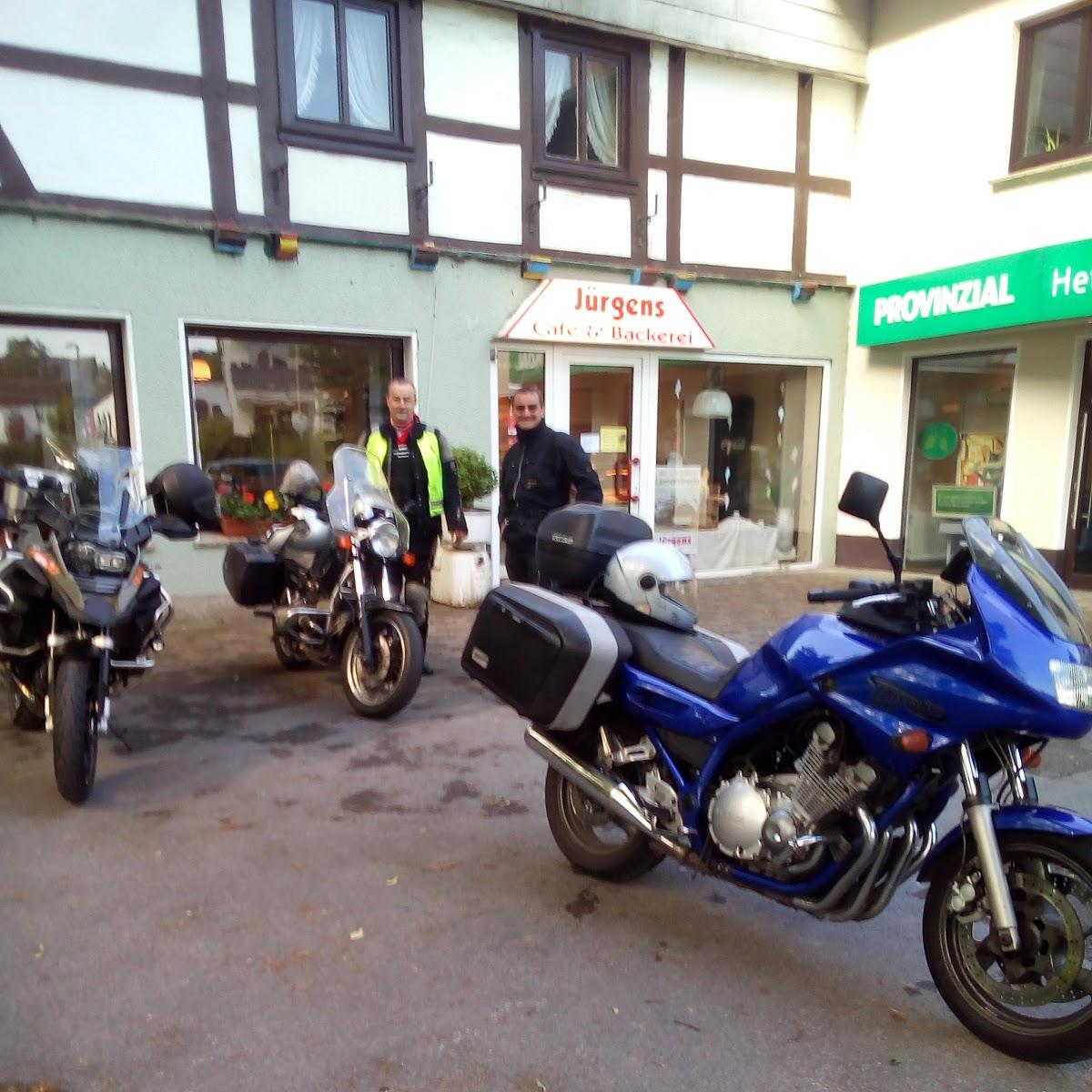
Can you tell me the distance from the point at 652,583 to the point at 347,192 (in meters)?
5.83

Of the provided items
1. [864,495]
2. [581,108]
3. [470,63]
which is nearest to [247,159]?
[470,63]

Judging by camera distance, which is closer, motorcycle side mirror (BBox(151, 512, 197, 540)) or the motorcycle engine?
the motorcycle engine

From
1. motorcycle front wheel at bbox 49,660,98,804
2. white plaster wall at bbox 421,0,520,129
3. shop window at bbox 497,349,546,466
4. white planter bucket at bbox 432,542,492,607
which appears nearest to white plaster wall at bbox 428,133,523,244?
white plaster wall at bbox 421,0,520,129

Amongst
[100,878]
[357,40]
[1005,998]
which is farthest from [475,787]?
[357,40]

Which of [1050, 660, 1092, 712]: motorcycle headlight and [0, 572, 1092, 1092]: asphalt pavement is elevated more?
[1050, 660, 1092, 712]: motorcycle headlight

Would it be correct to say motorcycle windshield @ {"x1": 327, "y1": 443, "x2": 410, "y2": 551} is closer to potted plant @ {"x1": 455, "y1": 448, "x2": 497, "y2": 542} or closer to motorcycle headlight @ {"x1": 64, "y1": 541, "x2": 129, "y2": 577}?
motorcycle headlight @ {"x1": 64, "y1": 541, "x2": 129, "y2": 577}

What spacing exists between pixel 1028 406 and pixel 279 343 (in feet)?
23.3

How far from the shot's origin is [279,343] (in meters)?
7.25

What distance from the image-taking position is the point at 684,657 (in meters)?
2.53

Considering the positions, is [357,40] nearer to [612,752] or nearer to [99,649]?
[99,649]

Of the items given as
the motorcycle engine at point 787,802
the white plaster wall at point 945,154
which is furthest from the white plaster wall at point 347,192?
the motorcycle engine at point 787,802

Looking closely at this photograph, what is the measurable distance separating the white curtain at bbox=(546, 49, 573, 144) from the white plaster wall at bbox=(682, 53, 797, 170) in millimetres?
1223

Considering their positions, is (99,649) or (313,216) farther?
(313,216)

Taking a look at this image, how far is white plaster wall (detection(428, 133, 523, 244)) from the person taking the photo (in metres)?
7.35
